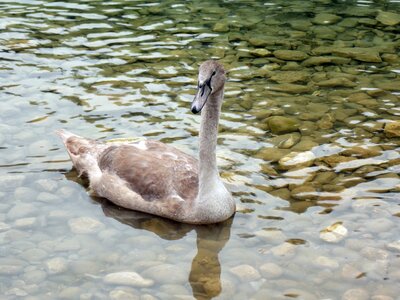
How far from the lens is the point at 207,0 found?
15227mm

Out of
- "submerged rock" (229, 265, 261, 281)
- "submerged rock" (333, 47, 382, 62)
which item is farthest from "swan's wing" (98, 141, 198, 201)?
"submerged rock" (333, 47, 382, 62)

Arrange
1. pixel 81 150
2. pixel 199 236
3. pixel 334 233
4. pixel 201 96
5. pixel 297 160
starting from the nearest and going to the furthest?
1. pixel 201 96
2. pixel 334 233
3. pixel 199 236
4. pixel 81 150
5. pixel 297 160

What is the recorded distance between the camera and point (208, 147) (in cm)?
767

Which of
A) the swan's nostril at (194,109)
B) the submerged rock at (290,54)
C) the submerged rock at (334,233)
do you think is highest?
the swan's nostril at (194,109)

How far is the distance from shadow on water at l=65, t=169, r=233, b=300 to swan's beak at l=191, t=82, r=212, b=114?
125 centimetres

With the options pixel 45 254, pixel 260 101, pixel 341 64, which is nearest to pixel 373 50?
pixel 341 64

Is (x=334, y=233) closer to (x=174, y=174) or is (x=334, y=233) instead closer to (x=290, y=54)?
(x=174, y=174)

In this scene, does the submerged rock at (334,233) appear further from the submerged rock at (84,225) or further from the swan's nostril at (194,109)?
the submerged rock at (84,225)

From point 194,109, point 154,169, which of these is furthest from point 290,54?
point 194,109

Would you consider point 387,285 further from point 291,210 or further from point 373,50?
point 373,50

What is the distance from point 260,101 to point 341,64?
1922 mm

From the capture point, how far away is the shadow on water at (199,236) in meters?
6.79

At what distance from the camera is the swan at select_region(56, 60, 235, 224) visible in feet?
25.0

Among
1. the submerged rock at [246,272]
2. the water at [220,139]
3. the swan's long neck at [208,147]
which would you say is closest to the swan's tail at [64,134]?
the water at [220,139]
